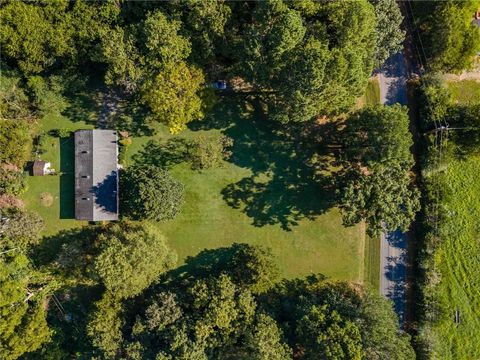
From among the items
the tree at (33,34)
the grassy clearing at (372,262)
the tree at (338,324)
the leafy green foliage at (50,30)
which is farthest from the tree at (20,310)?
the grassy clearing at (372,262)

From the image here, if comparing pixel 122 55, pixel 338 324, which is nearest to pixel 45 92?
pixel 122 55

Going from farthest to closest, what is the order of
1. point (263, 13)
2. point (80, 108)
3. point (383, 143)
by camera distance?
point (80, 108)
point (383, 143)
point (263, 13)

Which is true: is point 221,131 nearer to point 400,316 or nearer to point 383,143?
point 383,143

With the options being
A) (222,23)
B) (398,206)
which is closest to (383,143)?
(398,206)

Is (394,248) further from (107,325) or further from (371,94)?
(107,325)

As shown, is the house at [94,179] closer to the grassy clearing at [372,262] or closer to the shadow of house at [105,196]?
the shadow of house at [105,196]
